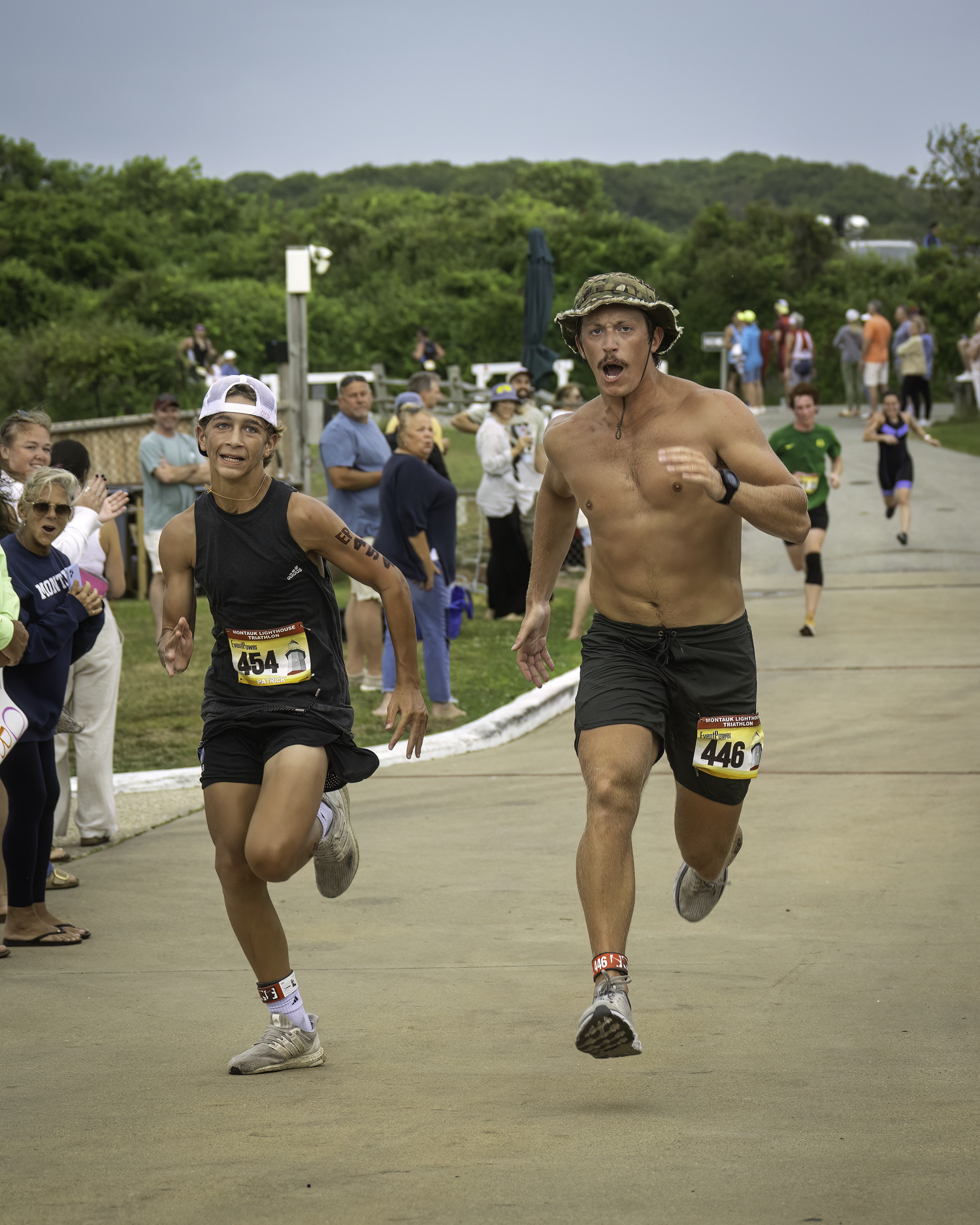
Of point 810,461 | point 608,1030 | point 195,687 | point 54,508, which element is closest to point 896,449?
point 810,461

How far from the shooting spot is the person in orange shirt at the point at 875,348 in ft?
87.9

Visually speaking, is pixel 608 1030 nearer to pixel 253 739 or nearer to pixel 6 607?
pixel 253 739

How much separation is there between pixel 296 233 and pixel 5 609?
56.6m

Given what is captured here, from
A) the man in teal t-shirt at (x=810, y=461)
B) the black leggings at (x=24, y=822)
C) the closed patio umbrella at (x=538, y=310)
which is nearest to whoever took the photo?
the black leggings at (x=24, y=822)

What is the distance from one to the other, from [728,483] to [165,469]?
8.84 m

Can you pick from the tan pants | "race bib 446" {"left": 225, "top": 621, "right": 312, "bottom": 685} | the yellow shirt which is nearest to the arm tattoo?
"race bib 446" {"left": 225, "top": 621, "right": 312, "bottom": 685}

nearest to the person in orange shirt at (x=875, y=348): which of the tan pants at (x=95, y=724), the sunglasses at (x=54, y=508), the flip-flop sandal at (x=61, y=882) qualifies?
the tan pants at (x=95, y=724)

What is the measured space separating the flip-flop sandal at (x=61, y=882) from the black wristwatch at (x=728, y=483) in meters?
3.75

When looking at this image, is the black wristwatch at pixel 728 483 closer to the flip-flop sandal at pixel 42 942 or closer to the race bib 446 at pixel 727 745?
the race bib 446 at pixel 727 745

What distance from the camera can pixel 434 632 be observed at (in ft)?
32.0

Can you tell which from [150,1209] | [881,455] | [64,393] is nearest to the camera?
[150,1209]

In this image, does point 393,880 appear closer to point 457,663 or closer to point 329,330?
point 457,663

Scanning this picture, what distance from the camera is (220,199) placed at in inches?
2419

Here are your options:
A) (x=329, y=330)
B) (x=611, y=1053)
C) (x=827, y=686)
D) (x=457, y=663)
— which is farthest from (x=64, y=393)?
(x=611, y=1053)
